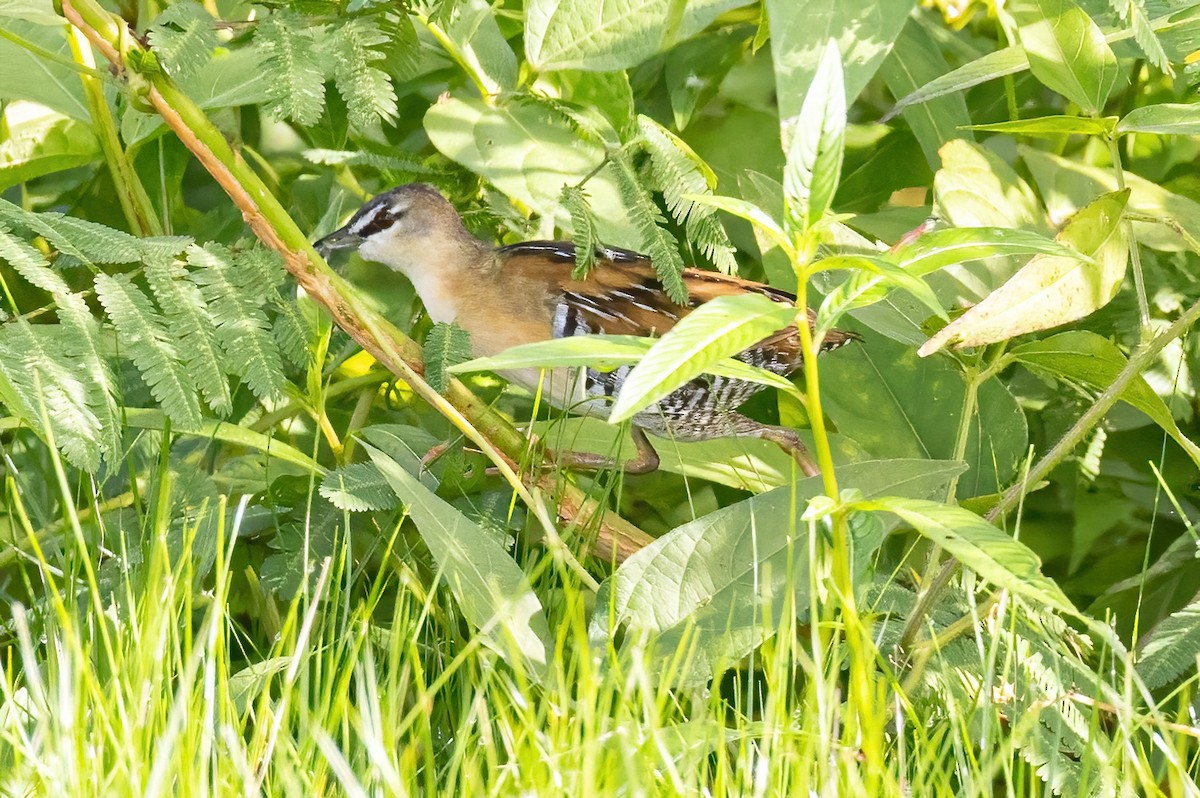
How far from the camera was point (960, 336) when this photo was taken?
1326mm

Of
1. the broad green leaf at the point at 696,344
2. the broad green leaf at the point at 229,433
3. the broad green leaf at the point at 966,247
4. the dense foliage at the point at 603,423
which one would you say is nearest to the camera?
the broad green leaf at the point at 696,344

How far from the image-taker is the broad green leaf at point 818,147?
0.98 m

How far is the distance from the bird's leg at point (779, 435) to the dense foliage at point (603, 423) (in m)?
0.05

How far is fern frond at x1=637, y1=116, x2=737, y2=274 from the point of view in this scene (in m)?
1.55

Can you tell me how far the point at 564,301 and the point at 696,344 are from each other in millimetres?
1065

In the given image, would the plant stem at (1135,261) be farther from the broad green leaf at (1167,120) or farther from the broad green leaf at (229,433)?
the broad green leaf at (229,433)

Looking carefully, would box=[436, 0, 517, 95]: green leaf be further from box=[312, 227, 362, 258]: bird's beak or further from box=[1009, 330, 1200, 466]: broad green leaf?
box=[1009, 330, 1200, 466]: broad green leaf

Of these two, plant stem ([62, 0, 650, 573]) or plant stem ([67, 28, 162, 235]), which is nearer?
plant stem ([62, 0, 650, 573])

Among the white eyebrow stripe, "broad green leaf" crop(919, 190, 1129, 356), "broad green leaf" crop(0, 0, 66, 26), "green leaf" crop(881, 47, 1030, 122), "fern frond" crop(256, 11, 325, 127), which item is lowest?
the white eyebrow stripe

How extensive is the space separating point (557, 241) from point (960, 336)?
31.8 inches

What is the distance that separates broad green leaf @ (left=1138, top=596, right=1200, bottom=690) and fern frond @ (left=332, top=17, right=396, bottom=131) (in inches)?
42.1

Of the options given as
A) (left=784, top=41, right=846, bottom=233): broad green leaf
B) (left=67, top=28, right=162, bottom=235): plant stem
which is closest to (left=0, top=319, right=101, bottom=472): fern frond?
(left=67, top=28, right=162, bottom=235): plant stem

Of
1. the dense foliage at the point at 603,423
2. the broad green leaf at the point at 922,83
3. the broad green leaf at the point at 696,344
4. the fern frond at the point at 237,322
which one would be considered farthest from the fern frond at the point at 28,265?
the broad green leaf at the point at 922,83

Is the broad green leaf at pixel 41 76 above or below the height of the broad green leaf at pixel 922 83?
above
